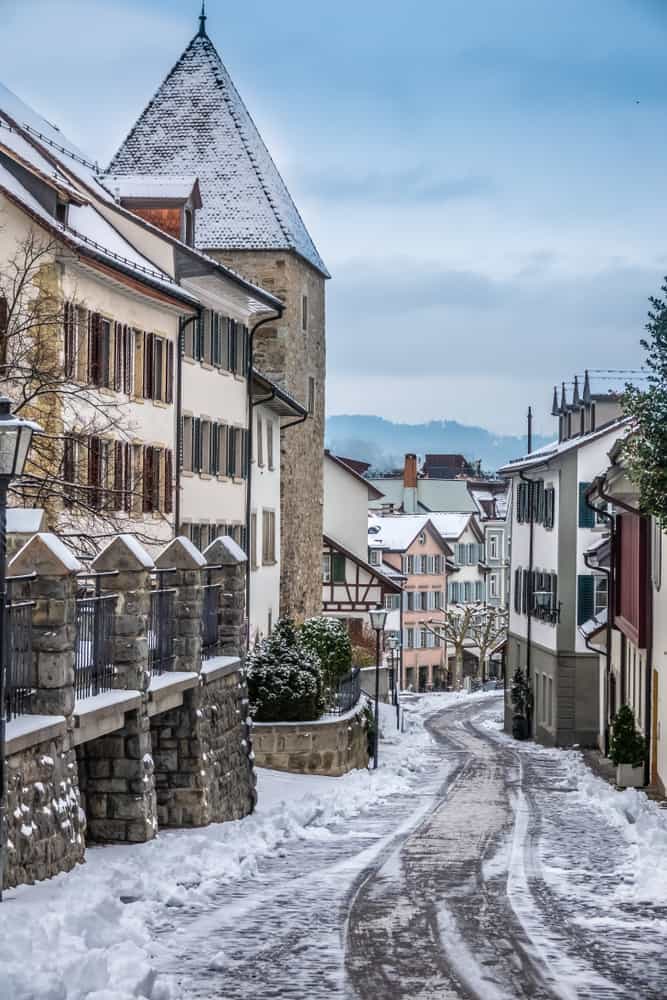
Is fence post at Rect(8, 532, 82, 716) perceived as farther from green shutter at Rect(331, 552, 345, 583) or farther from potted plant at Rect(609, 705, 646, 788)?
green shutter at Rect(331, 552, 345, 583)

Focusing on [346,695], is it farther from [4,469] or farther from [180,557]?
[4,469]

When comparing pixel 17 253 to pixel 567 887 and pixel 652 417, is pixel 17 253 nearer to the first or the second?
pixel 652 417

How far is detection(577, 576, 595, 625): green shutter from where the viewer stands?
185 ft

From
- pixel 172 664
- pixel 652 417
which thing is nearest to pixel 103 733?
pixel 172 664

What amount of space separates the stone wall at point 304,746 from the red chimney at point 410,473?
9318 centimetres

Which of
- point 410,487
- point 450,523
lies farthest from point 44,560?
point 410,487

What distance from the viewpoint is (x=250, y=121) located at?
58.4m

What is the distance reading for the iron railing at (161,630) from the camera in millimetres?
20300

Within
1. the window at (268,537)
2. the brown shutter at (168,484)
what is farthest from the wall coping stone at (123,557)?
the window at (268,537)

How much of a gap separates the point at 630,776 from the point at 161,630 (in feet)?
53.5

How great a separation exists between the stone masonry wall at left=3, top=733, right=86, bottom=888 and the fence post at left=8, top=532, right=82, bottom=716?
1.20 feet

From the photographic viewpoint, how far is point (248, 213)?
56469 millimetres

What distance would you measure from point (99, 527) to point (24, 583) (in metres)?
19.5

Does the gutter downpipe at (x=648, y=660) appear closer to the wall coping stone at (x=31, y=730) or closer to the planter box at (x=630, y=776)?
the planter box at (x=630, y=776)
